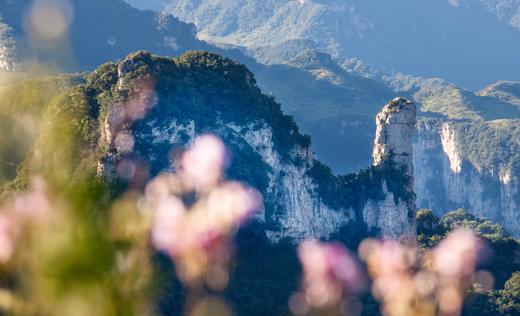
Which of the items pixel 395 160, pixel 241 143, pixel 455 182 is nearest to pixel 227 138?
pixel 241 143

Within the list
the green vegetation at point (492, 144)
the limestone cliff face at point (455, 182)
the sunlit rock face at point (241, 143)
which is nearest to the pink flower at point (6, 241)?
the sunlit rock face at point (241, 143)

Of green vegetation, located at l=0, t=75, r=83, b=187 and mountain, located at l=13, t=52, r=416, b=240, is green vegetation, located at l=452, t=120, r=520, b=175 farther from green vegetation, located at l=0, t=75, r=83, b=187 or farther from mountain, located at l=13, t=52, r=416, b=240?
green vegetation, located at l=0, t=75, r=83, b=187

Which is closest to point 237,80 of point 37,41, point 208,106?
point 208,106

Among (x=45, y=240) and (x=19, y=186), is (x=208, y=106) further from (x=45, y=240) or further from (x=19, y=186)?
(x=45, y=240)

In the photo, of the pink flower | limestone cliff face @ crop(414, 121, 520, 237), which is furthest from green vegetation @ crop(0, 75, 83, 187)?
limestone cliff face @ crop(414, 121, 520, 237)

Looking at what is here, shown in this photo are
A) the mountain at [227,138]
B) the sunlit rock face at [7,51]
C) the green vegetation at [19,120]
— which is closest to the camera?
the mountain at [227,138]

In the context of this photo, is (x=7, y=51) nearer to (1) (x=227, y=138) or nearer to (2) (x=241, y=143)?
(1) (x=227, y=138)

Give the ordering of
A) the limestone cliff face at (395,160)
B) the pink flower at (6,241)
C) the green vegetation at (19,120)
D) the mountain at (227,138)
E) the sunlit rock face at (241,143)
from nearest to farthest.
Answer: the pink flower at (6,241)
the mountain at (227,138)
the sunlit rock face at (241,143)
the green vegetation at (19,120)
the limestone cliff face at (395,160)

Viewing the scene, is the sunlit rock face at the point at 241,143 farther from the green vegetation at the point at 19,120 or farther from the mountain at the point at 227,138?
the green vegetation at the point at 19,120
